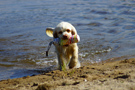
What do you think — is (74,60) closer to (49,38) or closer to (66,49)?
(66,49)

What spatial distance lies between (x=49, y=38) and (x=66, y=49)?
4021mm

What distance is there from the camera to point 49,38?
1010cm

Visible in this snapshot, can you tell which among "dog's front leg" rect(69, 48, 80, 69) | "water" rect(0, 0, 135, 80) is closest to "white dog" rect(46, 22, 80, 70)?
"dog's front leg" rect(69, 48, 80, 69)

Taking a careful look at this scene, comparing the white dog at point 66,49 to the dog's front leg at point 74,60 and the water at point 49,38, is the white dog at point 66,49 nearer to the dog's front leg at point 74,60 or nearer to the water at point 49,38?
the dog's front leg at point 74,60

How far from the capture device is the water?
7622mm

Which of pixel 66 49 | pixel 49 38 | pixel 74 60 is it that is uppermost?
pixel 66 49

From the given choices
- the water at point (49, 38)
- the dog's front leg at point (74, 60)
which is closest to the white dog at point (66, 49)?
the dog's front leg at point (74, 60)

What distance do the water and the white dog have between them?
3.22 ft

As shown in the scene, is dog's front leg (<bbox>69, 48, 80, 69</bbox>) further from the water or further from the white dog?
the water

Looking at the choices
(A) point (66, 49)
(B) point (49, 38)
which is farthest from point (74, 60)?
(B) point (49, 38)

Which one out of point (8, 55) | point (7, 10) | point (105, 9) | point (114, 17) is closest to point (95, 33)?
point (114, 17)

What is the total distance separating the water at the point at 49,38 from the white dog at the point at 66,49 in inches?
38.6

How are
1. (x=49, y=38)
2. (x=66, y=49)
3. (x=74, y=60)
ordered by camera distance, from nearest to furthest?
(x=66, y=49)
(x=74, y=60)
(x=49, y=38)

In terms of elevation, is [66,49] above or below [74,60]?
above
